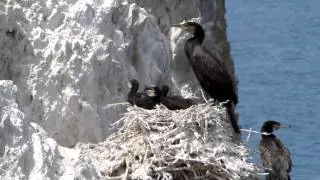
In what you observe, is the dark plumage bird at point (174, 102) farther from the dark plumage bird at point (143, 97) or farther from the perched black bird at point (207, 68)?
the perched black bird at point (207, 68)

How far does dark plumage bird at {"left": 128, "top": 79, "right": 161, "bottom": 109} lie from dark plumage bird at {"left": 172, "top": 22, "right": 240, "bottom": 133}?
2.29ft

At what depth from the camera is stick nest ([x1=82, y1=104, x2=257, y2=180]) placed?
25.8 feet

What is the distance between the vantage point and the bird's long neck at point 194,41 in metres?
9.20

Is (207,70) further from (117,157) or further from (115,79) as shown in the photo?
(117,157)

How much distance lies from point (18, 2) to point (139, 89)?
117 cm

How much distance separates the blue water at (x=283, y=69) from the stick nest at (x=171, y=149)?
26.4 ft

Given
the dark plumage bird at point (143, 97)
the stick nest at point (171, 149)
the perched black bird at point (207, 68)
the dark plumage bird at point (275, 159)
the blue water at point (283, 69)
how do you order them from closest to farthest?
the stick nest at point (171, 149)
the dark plumage bird at point (143, 97)
the perched black bird at point (207, 68)
the dark plumage bird at point (275, 159)
the blue water at point (283, 69)

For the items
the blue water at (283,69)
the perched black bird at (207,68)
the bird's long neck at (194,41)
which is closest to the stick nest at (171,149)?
the perched black bird at (207,68)

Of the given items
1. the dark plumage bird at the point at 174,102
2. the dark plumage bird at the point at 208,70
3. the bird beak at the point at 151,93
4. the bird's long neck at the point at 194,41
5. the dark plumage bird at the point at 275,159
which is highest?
the bird's long neck at the point at 194,41

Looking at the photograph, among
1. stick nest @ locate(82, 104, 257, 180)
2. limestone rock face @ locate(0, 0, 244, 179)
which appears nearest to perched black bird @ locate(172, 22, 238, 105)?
limestone rock face @ locate(0, 0, 244, 179)

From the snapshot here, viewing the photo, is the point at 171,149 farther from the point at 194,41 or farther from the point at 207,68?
the point at 194,41

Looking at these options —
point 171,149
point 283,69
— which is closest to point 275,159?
point 171,149

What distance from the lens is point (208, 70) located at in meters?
9.12

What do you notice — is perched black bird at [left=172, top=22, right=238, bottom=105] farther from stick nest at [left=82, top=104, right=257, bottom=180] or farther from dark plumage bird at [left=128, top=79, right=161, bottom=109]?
stick nest at [left=82, top=104, right=257, bottom=180]
